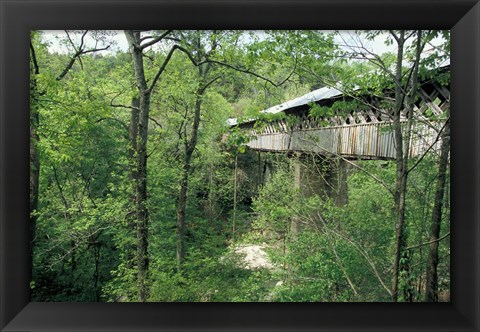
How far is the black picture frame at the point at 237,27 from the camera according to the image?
1042 mm

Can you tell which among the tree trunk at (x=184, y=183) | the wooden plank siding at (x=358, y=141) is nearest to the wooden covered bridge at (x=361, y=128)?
the wooden plank siding at (x=358, y=141)

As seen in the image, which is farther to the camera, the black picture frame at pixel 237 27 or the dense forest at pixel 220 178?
the dense forest at pixel 220 178

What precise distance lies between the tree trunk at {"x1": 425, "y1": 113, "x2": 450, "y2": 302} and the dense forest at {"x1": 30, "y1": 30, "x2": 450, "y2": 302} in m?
0.01

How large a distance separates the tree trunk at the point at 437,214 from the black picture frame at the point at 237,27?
93cm

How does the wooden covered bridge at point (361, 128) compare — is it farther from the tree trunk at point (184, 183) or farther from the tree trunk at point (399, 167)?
the tree trunk at point (184, 183)

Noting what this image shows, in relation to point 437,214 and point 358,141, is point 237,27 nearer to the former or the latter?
point 437,214

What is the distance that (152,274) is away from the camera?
440cm

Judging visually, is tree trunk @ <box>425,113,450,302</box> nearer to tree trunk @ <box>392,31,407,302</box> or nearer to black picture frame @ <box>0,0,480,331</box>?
tree trunk @ <box>392,31,407,302</box>

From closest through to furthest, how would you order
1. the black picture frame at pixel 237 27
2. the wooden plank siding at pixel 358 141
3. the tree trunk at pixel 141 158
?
the black picture frame at pixel 237 27 → the wooden plank siding at pixel 358 141 → the tree trunk at pixel 141 158

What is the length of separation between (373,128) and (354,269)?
1.71 metres

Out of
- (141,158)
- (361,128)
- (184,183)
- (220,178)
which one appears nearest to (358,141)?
(361,128)
